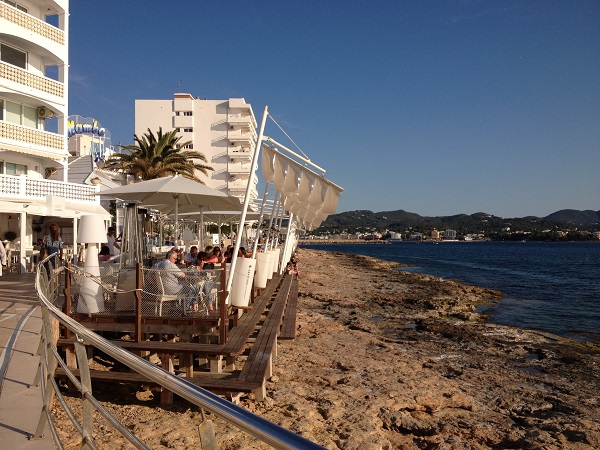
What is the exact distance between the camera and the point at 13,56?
23.9 m

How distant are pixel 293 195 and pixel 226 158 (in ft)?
209

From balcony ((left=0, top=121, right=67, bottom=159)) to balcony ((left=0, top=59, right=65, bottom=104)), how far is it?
5.74 ft

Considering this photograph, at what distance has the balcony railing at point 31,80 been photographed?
2201cm

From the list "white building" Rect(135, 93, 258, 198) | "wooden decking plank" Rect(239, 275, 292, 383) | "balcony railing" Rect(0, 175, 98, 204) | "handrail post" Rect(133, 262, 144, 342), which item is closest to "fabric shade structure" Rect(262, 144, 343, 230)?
"wooden decking plank" Rect(239, 275, 292, 383)

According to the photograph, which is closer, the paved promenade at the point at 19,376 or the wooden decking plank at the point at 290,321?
the paved promenade at the point at 19,376

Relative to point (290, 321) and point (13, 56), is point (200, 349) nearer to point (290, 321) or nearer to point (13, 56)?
point (290, 321)

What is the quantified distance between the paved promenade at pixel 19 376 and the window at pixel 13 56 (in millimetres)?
16992

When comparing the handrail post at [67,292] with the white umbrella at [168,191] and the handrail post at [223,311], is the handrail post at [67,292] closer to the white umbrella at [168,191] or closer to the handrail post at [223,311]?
A: the handrail post at [223,311]

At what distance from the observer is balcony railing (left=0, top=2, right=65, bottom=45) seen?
21955 mm

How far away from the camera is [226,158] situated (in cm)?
7481

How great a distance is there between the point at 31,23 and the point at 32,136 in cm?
505

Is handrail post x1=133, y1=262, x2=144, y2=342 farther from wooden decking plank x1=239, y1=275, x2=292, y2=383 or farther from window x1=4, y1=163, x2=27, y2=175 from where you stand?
window x1=4, y1=163, x2=27, y2=175

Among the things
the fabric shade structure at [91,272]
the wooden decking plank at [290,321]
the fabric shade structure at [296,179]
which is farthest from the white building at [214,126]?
the fabric shade structure at [91,272]

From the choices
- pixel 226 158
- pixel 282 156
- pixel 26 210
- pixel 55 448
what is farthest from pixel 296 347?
pixel 226 158
